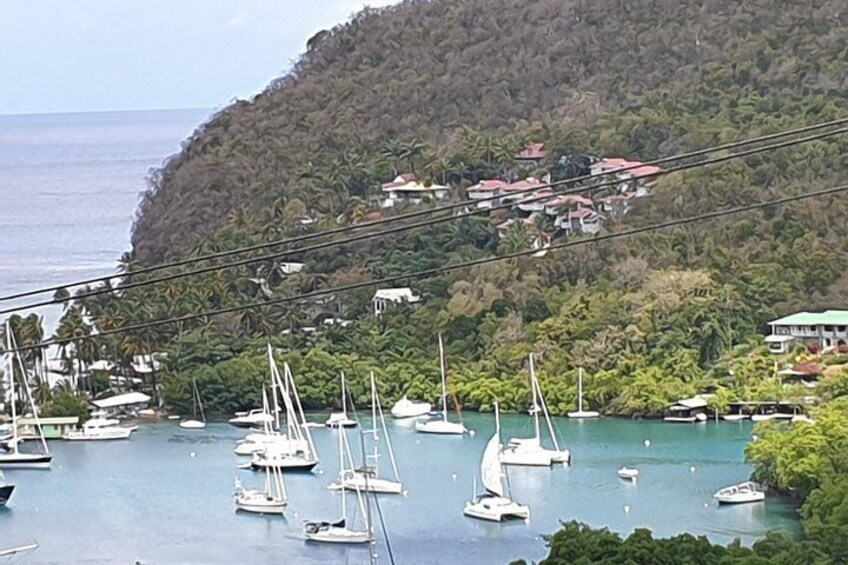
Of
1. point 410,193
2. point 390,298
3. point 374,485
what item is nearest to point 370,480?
point 374,485

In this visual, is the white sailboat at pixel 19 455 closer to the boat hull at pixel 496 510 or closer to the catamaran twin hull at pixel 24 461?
the catamaran twin hull at pixel 24 461

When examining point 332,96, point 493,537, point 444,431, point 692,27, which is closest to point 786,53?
point 692,27

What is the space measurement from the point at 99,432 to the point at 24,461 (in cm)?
110

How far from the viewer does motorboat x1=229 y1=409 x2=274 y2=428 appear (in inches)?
559

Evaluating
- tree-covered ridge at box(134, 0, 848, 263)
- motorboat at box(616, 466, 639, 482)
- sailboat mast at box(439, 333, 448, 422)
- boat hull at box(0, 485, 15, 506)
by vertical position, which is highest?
tree-covered ridge at box(134, 0, 848, 263)

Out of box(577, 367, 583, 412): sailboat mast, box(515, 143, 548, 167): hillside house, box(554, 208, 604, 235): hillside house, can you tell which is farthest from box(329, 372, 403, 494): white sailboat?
box(515, 143, 548, 167): hillside house

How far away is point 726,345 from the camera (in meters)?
14.9

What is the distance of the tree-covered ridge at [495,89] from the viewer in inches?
826

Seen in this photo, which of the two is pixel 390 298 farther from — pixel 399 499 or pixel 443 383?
pixel 399 499

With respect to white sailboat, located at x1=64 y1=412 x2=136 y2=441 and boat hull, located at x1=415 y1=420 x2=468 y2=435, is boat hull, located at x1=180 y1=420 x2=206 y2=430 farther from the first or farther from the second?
boat hull, located at x1=415 y1=420 x2=468 y2=435

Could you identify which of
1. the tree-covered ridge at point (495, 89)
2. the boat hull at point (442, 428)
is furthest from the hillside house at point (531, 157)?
the boat hull at point (442, 428)

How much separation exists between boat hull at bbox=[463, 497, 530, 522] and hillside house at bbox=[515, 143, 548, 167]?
10.4 meters

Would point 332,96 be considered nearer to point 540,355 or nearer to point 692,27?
Result: point 692,27

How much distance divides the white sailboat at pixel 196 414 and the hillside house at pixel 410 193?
539 cm
